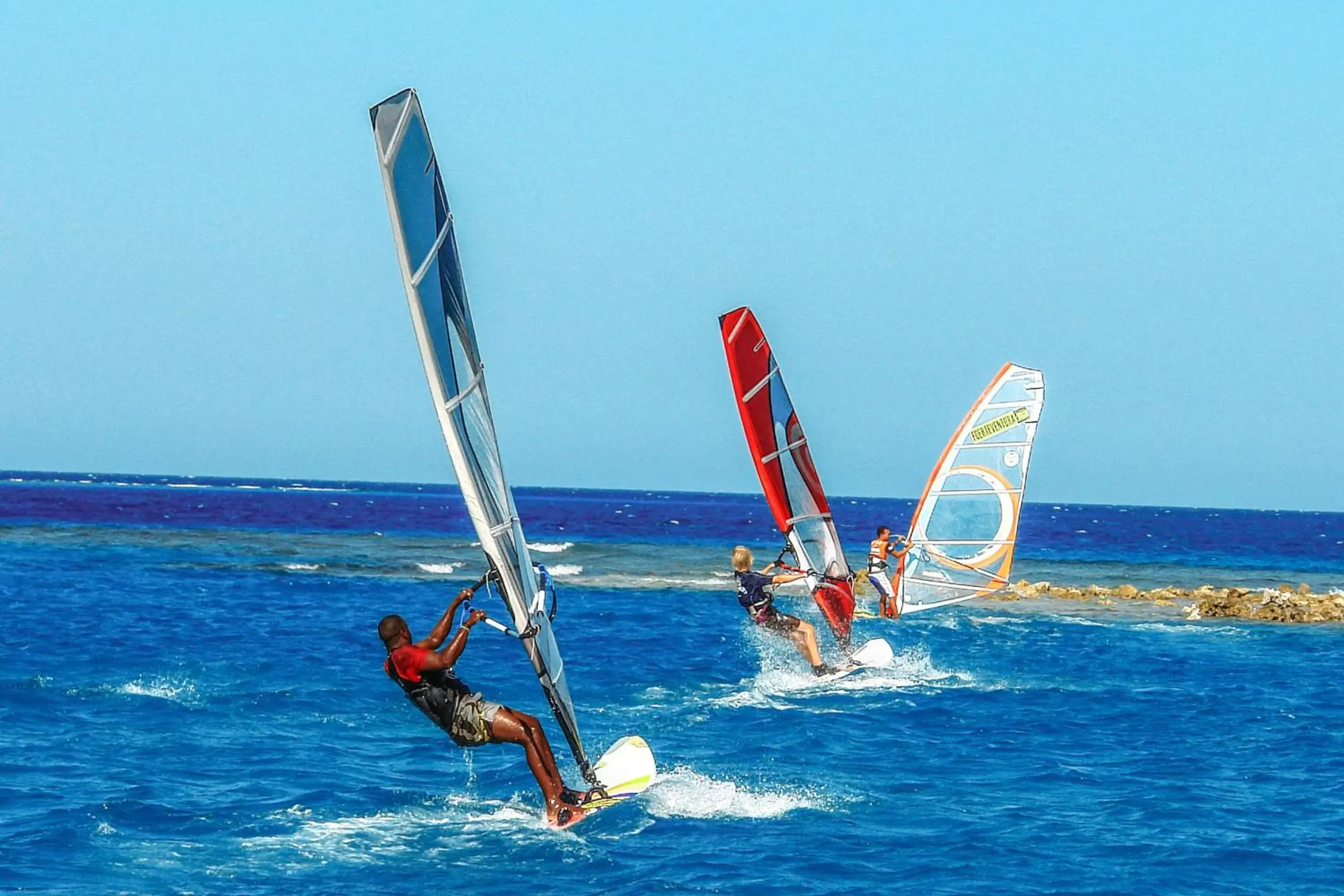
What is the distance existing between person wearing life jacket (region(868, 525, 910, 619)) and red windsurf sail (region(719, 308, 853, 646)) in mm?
1113

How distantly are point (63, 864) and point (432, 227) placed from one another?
15.8 feet

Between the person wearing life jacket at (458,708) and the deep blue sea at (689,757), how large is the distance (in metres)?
0.33

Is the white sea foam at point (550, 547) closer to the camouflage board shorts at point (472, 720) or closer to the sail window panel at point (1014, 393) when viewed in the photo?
the sail window panel at point (1014, 393)

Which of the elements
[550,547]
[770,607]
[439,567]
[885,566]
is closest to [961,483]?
[885,566]

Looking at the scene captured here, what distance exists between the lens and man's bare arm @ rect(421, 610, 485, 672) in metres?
9.26

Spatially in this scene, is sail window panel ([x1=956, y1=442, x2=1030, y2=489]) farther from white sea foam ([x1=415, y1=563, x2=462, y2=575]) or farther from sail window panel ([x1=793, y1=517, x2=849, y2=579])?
white sea foam ([x1=415, y1=563, x2=462, y2=575])

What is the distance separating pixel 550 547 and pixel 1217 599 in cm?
3086

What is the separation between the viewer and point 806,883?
9180 mm

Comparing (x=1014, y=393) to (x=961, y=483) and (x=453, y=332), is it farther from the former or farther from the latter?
(x=453, y=332)

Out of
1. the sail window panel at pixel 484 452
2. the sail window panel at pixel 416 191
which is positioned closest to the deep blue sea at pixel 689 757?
the sail window panel at pixel 484 452

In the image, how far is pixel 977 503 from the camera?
20875mm

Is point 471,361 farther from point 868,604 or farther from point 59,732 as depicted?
point 868,604

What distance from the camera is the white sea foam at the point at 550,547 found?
53281 mm

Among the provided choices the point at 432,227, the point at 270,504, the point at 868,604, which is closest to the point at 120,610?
the point at 868,604
